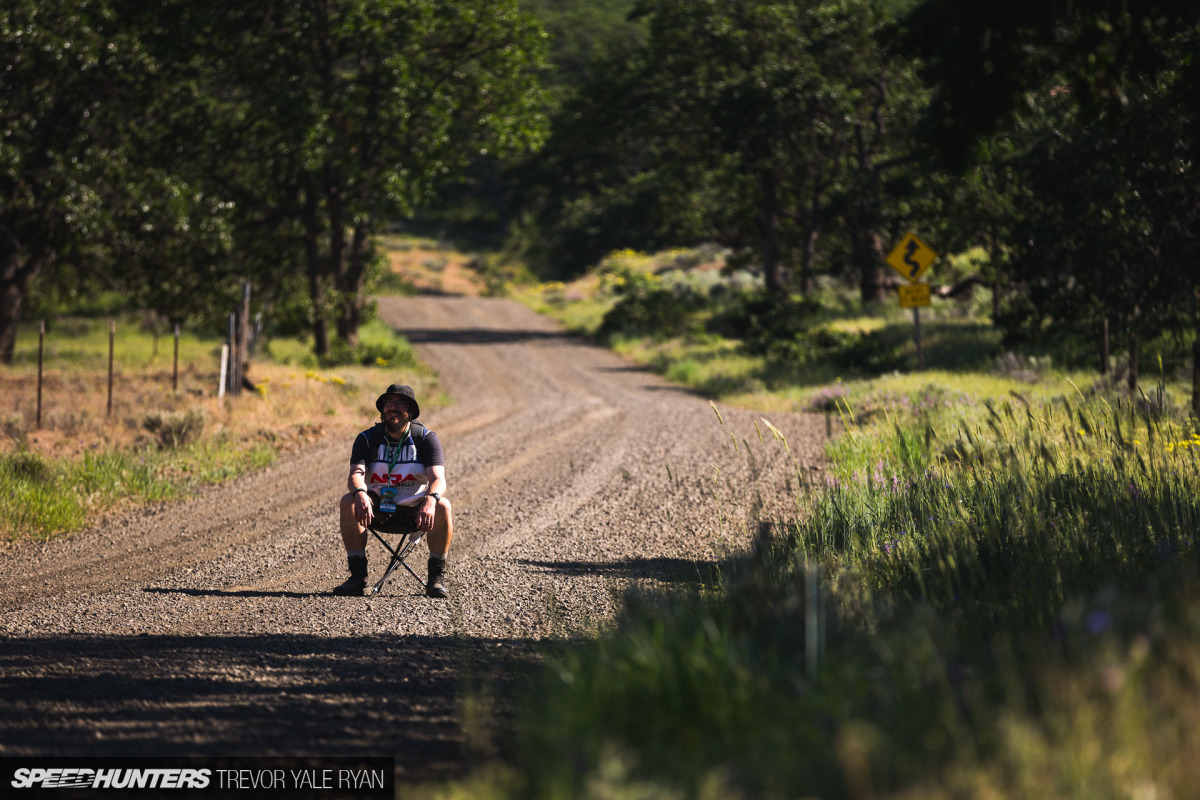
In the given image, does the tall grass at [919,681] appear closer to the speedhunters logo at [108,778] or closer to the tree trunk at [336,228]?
the speedhunters logo at [108,778]

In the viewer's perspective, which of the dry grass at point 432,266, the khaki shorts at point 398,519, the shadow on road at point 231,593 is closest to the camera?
the shadow on road at point 231,593

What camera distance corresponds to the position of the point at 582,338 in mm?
34344

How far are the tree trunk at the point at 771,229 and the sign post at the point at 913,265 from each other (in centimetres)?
1258

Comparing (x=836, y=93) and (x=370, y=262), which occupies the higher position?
(x=836, y=93)

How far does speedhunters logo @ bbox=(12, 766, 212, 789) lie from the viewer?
3.51 metres

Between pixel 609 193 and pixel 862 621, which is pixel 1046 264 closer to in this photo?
pixel 862 621

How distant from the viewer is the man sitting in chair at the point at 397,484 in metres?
6.63

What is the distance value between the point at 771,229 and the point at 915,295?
15.0 m

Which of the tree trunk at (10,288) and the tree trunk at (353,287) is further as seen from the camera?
the tree trunk at (353,287)

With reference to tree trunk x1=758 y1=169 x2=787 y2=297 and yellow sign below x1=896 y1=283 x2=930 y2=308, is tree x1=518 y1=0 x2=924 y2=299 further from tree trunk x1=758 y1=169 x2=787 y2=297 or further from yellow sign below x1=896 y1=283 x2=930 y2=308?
yellow sign below x1=896 y1=283 x2=930 y2=308

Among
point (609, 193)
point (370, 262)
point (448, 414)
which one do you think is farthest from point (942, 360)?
point (609, 193)

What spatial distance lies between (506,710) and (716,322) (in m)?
28.7

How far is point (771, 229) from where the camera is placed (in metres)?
32.3

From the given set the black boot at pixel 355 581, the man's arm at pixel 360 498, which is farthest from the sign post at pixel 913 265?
the black boot at pixel 355 581
